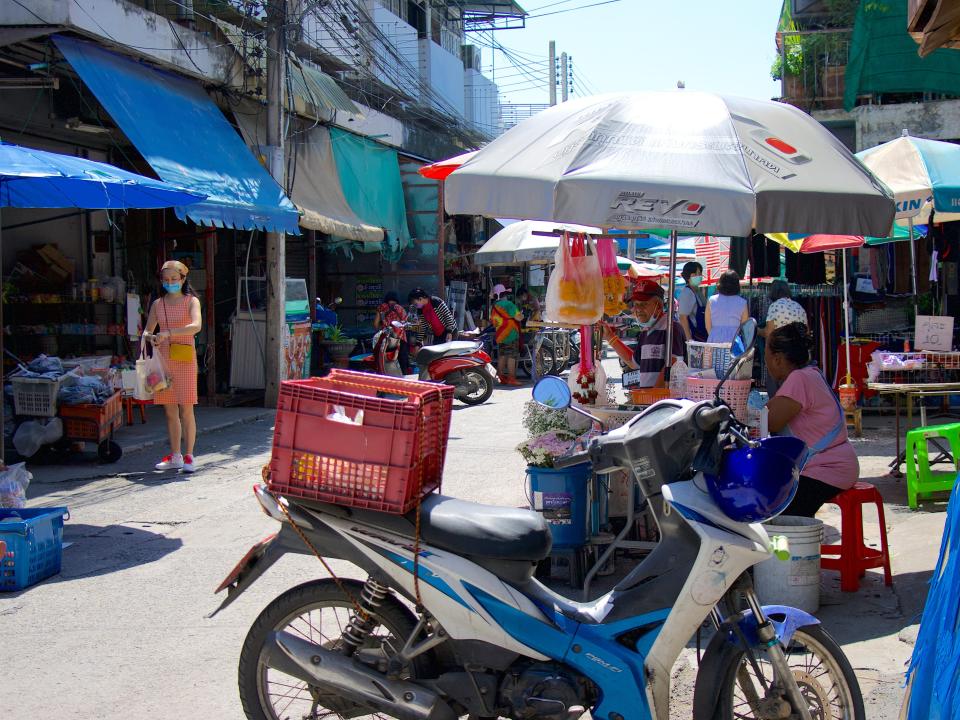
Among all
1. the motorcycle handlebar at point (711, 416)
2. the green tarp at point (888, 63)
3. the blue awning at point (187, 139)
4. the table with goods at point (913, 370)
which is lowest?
the table with goods at point (913, 370)

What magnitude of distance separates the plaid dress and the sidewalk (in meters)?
1.11

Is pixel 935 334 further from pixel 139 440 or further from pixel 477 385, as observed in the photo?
pixel 139 440

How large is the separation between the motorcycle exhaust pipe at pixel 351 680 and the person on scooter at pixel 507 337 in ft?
47.5

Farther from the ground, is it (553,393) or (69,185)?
(69,185)

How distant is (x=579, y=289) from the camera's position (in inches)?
264

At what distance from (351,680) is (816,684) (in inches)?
67.6

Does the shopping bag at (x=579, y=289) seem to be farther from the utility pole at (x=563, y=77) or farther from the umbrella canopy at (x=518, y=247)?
the utility pole at (x=563, y=77)

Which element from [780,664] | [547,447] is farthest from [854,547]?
[780,664]

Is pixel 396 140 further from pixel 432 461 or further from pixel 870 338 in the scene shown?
pixel 432 461

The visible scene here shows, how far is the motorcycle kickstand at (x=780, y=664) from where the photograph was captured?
3316 millimetres

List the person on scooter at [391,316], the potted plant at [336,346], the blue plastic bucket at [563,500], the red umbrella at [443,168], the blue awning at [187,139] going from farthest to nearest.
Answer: the potted plant at [336,346]
the person on scooter at [391,316]
the blue awning at [187,139]
the red umbrella at [443,168]
the blue plastic bucket at [563,500]

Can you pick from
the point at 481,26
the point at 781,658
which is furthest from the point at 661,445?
the point at 481,26

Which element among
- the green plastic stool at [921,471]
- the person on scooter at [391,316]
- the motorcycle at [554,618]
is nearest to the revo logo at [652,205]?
the motorcycle at [554,618]

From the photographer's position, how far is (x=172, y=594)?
19.0 feet
